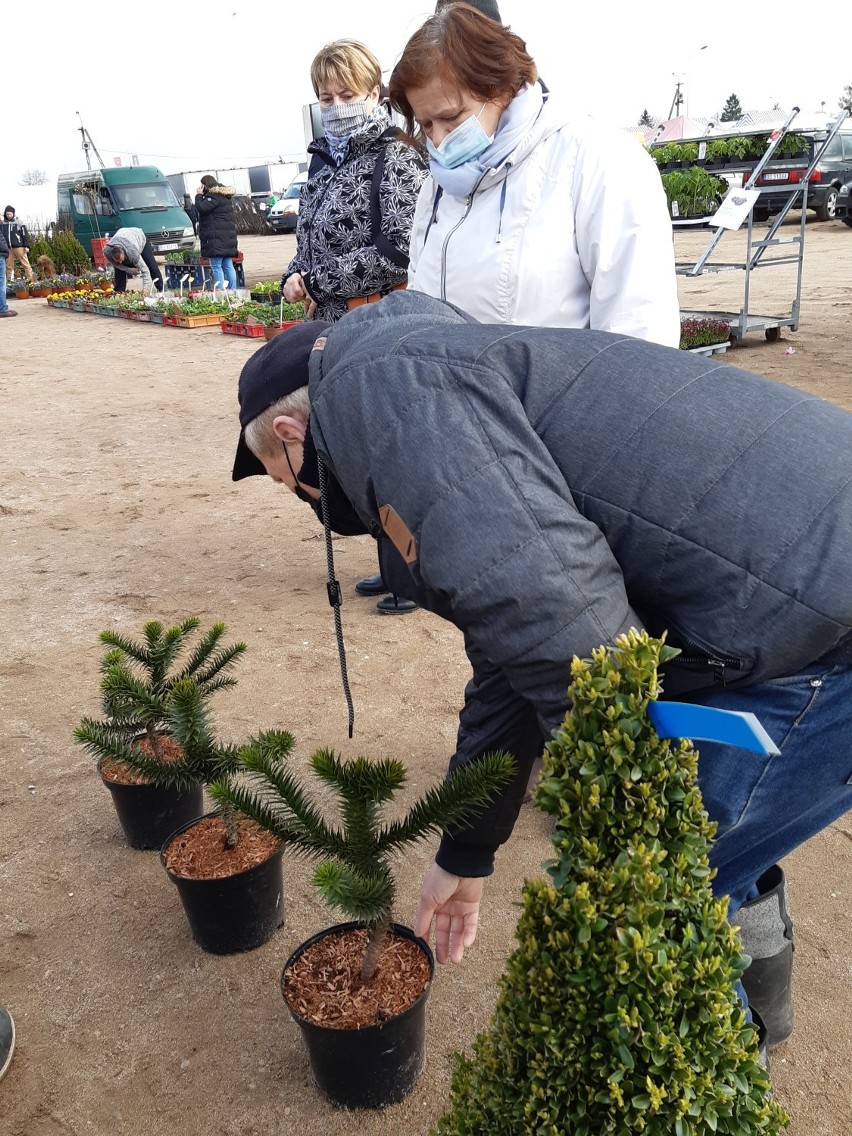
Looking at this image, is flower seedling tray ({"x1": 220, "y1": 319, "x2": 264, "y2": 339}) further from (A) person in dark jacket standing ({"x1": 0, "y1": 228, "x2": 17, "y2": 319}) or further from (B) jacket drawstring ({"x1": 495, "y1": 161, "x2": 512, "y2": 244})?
(B) jacket drawstring ({"x1": 495, "y1": 161, "x2": 512, "y2": 244})

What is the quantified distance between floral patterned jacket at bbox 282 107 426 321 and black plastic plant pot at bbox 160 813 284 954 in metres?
2.27

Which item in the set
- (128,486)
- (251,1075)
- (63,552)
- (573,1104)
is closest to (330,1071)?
(251,1075)

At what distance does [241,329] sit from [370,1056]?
39.4 feet

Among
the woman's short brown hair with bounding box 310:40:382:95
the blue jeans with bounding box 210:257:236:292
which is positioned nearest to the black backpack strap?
the woman's short brown hair with bounding box 310:40:382:95

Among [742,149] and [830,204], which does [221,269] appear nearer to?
[742,149]

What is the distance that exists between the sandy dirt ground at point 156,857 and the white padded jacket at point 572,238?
1578 millimetres

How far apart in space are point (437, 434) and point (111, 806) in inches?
97.5

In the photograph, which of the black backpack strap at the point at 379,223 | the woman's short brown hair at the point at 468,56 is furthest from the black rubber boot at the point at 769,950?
the black backpack strap at the point at 379,223

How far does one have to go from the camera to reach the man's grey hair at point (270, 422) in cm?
176

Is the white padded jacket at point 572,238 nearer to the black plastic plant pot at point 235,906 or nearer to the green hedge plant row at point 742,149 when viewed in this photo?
the black plastic plant pot at point 235,906

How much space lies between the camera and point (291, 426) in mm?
1763

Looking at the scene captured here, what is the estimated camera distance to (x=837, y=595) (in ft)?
4.36

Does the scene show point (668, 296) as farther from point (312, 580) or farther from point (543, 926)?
point (312, 580)

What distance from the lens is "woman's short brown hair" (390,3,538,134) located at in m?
2.36
